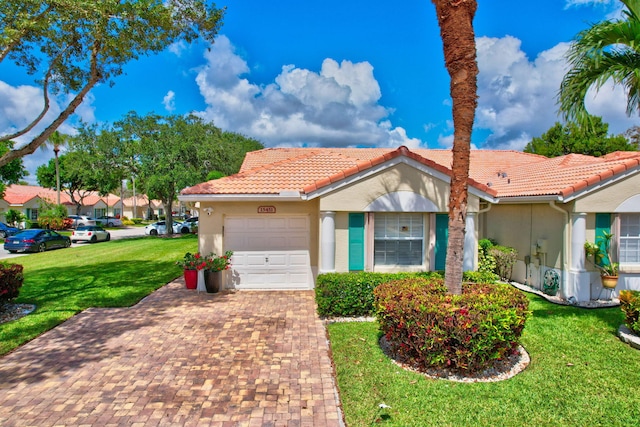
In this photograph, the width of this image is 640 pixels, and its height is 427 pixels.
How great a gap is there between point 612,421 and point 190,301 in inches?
381

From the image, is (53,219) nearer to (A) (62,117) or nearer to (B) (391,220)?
(A) (62,117)

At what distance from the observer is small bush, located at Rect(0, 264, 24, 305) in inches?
370

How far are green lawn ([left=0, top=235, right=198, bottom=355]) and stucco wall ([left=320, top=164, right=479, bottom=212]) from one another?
263 inches

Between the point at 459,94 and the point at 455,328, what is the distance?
400 centimetres

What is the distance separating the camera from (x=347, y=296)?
8.99 m

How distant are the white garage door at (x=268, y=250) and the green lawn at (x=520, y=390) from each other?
4.76m

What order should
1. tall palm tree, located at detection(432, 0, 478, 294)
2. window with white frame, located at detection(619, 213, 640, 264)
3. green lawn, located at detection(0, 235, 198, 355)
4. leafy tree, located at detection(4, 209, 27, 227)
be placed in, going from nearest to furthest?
tall palm tree, located at detection(432, 0, 478, 294) < green lawn, located at detection(0, 235, 198, 355) < window with white frame, located at detection(619, 213, 640, 264) < leafy tree, located at detection(4, 209, 27, 227)

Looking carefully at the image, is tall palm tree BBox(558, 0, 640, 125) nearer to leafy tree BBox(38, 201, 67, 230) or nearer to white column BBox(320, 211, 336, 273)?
white column BBox(320, 211, 336, 273)

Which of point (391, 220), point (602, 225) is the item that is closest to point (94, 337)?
point (391, 220)

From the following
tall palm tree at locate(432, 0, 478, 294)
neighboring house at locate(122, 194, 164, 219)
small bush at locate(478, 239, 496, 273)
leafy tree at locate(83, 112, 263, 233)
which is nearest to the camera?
tall palm tree at locate(432, 0, 478, 294)

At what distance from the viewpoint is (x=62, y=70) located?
11.4m

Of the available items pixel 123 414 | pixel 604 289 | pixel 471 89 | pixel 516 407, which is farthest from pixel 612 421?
pixel 604 289

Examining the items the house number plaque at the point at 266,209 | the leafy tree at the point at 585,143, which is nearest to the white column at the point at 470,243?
the house number plaque at the point at 266,209

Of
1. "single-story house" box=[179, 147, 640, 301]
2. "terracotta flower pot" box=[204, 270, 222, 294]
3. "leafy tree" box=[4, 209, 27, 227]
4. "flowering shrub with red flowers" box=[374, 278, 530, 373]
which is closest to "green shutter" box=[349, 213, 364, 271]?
"single-story house" box=[179, 147, 640, 301]
